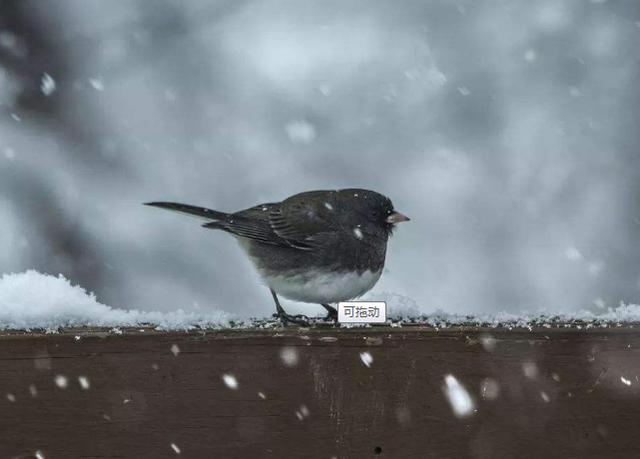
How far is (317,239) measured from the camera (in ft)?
8.82

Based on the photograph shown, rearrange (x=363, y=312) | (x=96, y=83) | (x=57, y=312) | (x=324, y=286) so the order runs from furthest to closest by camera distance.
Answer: (x=96, y=83)
(x=324, y=286)
(x=363, y=312)
(x=57, y=312)

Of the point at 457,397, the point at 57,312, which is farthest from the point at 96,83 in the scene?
the point at 457,397

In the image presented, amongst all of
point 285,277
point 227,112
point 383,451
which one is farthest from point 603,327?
point 227,112

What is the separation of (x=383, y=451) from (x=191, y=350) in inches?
15.6

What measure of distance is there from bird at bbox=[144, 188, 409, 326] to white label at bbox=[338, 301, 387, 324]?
57 cm

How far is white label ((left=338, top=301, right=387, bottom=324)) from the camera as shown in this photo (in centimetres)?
183

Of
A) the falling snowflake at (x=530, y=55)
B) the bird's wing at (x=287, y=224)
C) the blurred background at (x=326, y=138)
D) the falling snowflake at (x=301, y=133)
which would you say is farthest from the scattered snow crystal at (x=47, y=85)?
the falling snowflake at (x=530, y=55)

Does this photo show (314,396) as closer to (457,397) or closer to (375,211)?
(457,397)

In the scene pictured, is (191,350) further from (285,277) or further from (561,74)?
(561,74)

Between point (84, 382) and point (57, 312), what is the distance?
0.21 meters

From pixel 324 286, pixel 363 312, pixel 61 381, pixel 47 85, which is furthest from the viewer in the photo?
pixel 47 85

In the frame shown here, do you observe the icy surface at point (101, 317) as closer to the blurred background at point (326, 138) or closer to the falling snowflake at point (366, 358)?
the falling snowflake at point (366, 358)

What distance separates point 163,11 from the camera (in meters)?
4.31

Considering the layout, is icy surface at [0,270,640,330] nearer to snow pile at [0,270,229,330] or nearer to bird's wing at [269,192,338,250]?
snow pile at [0,270,229,330]
